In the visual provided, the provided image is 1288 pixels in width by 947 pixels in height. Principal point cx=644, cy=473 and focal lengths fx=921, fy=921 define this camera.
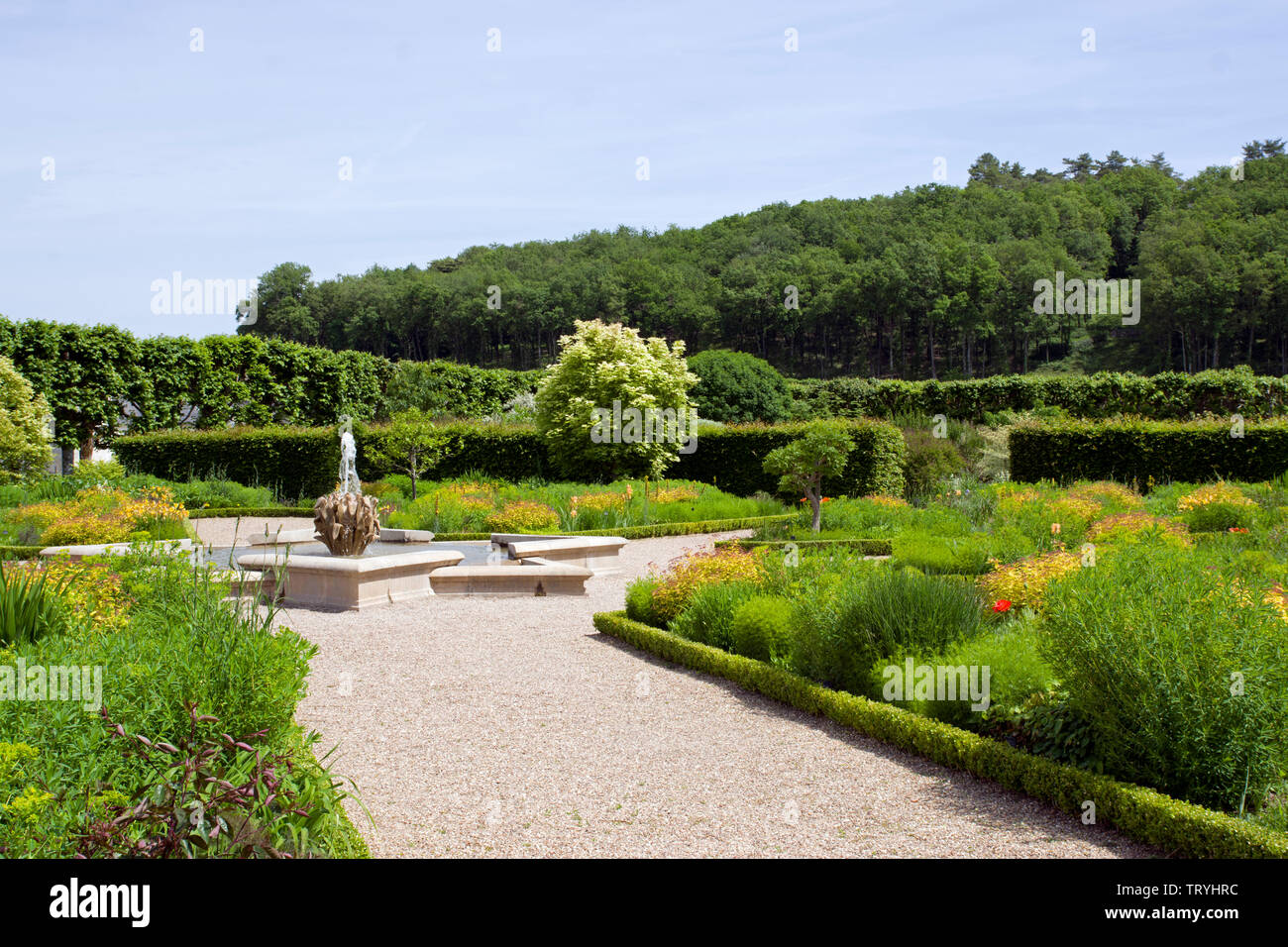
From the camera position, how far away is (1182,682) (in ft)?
12.4

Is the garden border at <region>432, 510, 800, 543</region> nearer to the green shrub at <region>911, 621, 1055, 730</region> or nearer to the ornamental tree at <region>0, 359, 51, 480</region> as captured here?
the green shrub at <region>911, 621, 1055, 730</region>

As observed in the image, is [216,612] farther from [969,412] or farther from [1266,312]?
[1266,312]

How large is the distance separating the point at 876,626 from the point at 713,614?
5.49 ft

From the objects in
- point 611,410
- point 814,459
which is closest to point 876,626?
point 814,459

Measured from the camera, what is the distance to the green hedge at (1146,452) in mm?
16766

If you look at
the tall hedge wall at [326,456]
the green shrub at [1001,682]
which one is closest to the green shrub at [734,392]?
the tall hedge wall at [326,456]

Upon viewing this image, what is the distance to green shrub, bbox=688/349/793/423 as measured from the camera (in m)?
33.0

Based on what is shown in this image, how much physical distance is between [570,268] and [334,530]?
4322 centimetres

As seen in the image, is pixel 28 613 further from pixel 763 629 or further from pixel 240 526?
pixel 240 526

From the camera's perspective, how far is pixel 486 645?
759 centimetres

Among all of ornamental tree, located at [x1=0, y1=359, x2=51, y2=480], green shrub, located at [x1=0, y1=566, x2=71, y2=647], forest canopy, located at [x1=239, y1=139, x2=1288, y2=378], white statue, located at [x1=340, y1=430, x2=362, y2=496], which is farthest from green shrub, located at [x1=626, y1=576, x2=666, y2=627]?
forest canopy, located at [x1=239, y1=139, x2=1288, y2=378]

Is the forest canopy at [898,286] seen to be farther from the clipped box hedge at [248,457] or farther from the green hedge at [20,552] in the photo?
the green hedge at [20,552]

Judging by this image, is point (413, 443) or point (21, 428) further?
point (21, 428)
